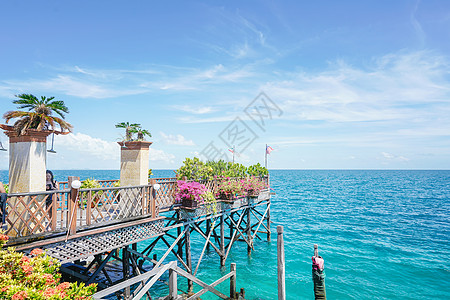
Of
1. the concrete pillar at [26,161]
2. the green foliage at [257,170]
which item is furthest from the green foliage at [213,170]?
the concrete pillar at [26,161]

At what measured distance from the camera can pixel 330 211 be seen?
36.2 metres

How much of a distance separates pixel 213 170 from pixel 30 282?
394 inches

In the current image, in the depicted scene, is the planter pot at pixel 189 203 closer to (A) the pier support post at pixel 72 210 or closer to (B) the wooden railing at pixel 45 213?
(B) the wooden railing at pixel 45 213

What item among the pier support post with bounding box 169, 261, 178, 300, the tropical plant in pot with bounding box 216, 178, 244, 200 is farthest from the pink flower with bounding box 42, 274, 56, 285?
the tropical plant in pot with bounding box 216, 178, 244, 200

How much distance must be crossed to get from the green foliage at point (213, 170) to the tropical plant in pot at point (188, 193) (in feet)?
3.00

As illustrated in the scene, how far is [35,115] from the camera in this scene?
21.4 ft

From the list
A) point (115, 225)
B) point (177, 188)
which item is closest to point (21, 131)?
point (115, 225)

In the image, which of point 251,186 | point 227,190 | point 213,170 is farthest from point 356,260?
point 213,170

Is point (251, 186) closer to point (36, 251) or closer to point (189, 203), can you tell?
point (189, 203)

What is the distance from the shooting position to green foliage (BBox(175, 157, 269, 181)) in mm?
11938

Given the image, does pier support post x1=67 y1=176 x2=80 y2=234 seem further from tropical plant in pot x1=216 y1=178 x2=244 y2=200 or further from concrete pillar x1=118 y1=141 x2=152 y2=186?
tropical plant in pot x1=216 y1=178 x2=244 y2=200

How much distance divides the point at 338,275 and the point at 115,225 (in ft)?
40.1

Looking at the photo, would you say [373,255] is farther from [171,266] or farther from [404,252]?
[171,266]

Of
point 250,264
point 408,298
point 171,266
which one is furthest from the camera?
point 250,264
